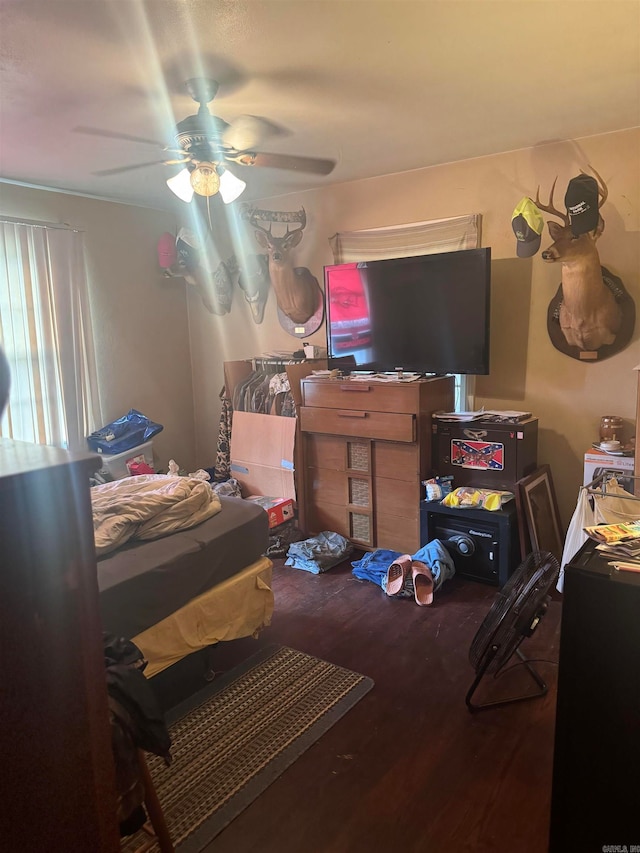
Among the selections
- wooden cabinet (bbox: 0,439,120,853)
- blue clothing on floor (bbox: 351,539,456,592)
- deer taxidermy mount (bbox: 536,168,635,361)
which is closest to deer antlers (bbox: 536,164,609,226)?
deer taxidermy mount (bbox: 536,168,635,361)

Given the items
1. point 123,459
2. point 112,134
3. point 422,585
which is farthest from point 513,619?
point 123,459

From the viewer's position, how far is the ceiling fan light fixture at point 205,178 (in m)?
2.59

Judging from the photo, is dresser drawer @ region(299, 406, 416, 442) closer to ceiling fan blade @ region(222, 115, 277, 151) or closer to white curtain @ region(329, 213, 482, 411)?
white curtain @ region(329, 213, 482, 411)

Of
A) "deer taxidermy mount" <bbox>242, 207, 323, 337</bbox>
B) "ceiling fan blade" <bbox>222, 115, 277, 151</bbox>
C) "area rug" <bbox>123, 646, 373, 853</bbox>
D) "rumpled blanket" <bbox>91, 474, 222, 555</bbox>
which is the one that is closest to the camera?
"area rug" <bbox>123, 646, 373, 853</bbox>

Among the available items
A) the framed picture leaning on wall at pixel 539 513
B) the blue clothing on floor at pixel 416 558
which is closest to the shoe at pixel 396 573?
the blue clothing on floor at pixel 416 558

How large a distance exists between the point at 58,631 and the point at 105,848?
42 cm

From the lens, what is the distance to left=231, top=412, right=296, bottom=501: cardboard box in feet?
13.3

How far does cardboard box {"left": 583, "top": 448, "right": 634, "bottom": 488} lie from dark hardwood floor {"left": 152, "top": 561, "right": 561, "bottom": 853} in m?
0.81

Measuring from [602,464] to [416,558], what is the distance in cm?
113

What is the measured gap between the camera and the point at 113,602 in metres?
2.02

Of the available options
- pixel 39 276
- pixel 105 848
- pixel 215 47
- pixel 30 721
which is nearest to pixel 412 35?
pixel 215 47

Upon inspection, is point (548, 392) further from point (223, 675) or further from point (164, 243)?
point (164, 243)

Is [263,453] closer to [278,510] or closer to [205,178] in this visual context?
[278,510]

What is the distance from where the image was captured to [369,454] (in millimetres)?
3709
